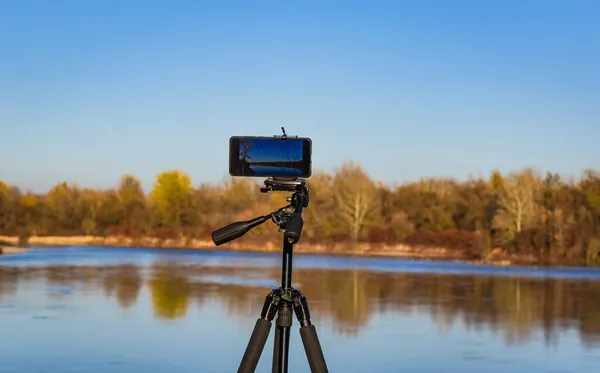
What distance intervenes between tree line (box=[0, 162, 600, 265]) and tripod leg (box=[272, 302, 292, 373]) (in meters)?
24.8

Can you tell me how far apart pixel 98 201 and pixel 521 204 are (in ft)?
62.5

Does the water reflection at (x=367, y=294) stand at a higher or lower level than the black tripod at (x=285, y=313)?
lower

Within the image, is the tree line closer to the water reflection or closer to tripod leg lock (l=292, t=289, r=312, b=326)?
the water reflection

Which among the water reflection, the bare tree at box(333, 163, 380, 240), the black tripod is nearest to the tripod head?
the black tripod

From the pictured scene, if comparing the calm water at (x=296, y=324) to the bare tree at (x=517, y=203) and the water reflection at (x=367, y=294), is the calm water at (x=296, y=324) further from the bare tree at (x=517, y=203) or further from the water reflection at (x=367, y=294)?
the bare tree at (x=517, y=203)

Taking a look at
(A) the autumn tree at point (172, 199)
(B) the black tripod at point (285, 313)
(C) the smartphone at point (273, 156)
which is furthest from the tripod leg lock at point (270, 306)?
(A) the autumn tree at point (172, 199)

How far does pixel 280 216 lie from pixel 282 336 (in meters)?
0.44

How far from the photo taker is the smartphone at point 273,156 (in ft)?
9.72

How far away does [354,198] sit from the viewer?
37.1 metres

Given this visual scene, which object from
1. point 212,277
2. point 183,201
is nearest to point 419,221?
point 183,201

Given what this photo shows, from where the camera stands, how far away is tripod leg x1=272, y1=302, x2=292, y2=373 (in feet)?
9.91

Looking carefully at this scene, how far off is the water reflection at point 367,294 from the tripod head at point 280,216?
550 centimetres

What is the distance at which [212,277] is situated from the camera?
52.7 feet

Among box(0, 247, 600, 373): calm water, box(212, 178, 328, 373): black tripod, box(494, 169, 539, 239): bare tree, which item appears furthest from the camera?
box(494, 169, 539, 239): bare tree
